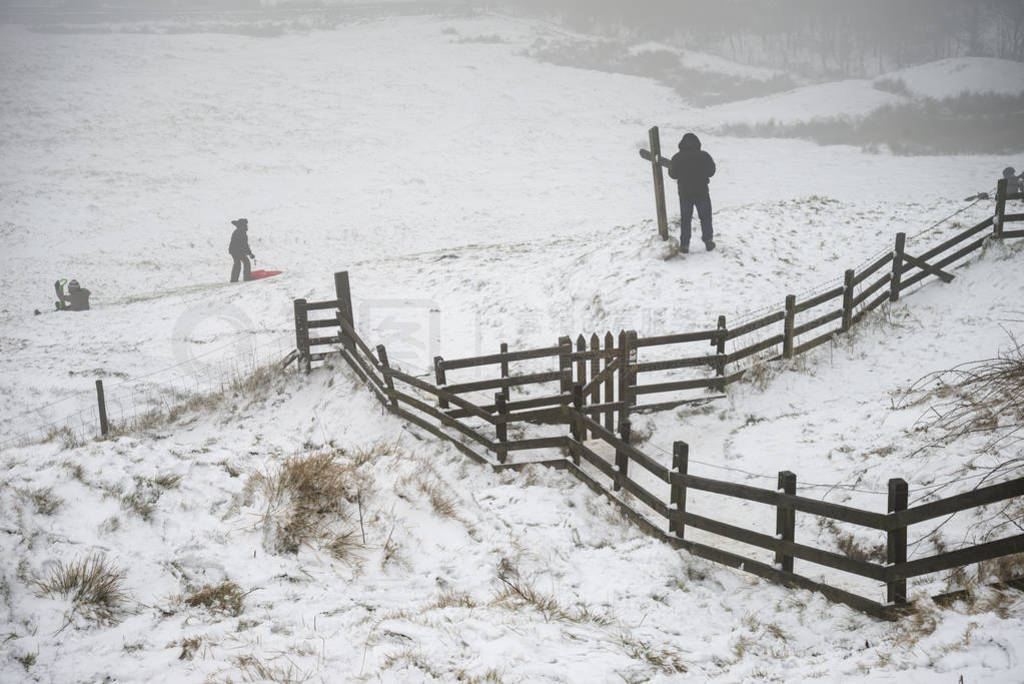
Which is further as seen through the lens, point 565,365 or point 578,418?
point 565,365

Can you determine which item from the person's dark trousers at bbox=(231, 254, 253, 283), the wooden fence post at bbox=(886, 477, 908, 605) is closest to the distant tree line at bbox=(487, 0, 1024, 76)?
the person's dark trousers at bbox=(231, 254, 253, 283)

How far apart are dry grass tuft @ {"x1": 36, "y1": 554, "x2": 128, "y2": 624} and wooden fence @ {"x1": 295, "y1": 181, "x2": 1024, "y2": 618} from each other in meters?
4.44

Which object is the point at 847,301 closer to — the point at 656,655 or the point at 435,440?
the point at 435,440

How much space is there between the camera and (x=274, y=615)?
4.68 meters

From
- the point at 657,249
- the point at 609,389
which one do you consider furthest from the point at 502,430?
the point at 657,249

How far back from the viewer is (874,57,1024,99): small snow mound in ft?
141

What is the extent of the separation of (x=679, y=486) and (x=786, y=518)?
1.03m

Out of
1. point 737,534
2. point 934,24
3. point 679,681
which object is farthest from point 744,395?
point 934,24

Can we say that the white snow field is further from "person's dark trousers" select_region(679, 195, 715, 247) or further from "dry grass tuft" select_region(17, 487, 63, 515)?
"person's dark trousers" select_region(679, 195, 715, 247)

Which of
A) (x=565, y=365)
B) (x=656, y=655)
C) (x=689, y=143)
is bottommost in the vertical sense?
(x=656, y=655)

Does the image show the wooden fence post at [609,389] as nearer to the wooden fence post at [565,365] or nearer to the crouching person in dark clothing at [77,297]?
the wooden fence post at [565,365]

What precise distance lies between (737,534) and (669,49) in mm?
71386

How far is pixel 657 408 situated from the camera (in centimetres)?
1016

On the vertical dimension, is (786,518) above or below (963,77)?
below
